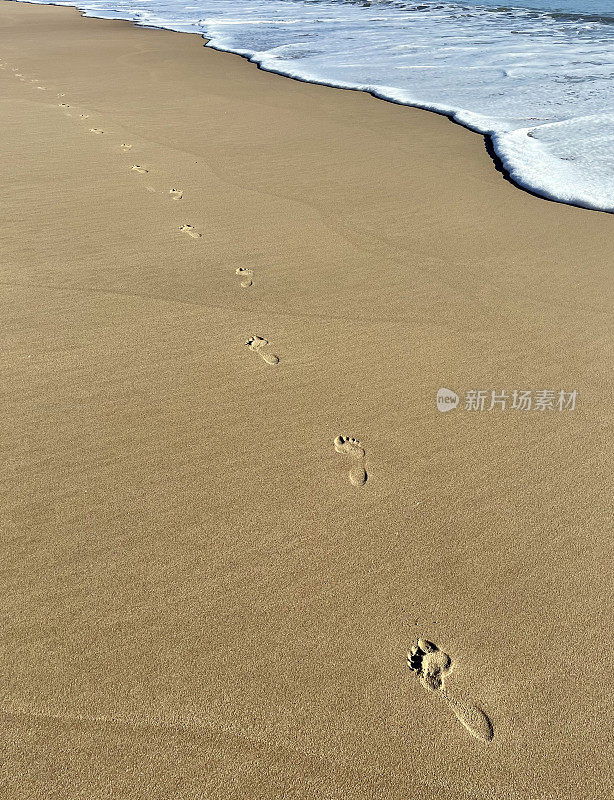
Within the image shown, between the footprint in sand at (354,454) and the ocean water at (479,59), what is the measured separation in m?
3.55

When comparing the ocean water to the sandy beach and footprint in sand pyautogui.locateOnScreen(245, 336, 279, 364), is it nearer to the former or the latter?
the sandy beach

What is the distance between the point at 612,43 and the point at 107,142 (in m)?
10.7

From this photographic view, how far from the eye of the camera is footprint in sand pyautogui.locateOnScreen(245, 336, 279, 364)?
3.07 m

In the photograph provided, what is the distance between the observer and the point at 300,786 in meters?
1.55

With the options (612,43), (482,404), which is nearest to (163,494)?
(482,404)

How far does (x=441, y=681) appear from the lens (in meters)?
1.76

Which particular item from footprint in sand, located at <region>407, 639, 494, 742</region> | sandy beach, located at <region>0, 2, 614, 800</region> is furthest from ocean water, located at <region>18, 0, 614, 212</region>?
footprint in sand, located at <region>407, 639, 494, 742</region>

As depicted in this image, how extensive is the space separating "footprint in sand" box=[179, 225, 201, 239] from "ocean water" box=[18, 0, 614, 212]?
9.47ft

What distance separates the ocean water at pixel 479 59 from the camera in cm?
605

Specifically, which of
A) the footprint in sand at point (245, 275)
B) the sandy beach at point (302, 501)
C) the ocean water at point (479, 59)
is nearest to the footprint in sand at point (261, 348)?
the sandy beach at point (302, 501)

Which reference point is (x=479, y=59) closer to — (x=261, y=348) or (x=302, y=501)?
(x=261, y=348)

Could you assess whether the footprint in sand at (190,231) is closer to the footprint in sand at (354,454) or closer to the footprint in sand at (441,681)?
the footprint in sand at (354,454)

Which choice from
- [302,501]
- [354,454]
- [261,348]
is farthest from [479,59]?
[302,501]

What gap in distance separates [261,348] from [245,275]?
834mm
